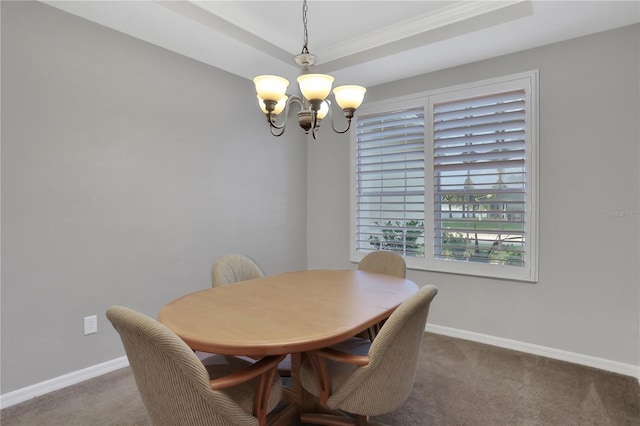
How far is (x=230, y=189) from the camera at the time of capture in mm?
3422

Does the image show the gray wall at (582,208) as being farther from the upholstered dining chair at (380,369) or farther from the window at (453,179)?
the upholstered dining chair at (380,369)

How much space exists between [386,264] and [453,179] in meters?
1.15

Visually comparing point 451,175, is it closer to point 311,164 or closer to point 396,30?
point 396,30

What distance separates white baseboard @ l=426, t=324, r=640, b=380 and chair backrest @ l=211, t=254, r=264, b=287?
1921 mm

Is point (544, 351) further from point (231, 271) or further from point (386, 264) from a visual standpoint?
point (231, 271)

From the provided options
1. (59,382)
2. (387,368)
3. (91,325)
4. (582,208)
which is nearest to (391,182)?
(582,208)

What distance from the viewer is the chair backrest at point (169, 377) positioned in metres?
1.14

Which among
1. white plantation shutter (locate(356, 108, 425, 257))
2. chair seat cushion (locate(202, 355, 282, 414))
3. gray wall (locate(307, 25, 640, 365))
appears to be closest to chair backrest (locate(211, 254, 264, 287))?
chair seat cushion (locate(202, 355, 282, 414))

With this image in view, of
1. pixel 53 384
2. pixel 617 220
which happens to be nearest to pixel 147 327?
pixel 53 384

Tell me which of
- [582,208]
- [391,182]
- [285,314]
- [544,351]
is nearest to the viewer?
[285,314]

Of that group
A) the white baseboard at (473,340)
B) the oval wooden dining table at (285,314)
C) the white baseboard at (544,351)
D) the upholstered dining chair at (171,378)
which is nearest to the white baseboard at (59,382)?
the white baseboard at (473,340)

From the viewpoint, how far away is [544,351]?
9.30 ft

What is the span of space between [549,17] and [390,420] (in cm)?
281

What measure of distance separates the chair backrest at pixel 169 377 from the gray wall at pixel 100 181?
1.50 m
